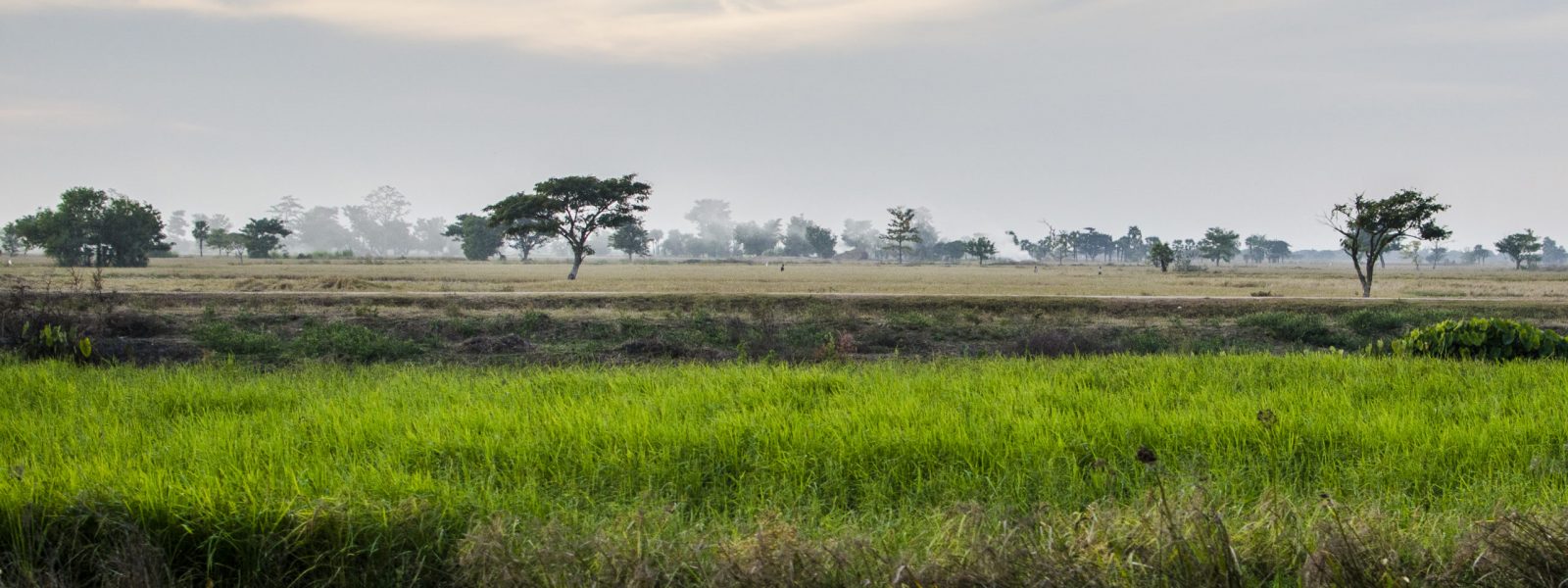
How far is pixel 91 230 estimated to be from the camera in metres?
76.6

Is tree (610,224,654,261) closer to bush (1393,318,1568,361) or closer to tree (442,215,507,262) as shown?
tree (442,215,507,262)

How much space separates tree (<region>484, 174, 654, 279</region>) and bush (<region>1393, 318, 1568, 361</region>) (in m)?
53.4

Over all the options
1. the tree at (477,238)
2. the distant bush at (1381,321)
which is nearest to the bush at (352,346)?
the distant bush at (1381,321)

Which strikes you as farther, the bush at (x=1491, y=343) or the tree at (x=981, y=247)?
the tree at (x=981, y=247)

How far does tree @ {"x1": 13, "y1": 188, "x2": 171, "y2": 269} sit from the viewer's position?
7638 centimetres

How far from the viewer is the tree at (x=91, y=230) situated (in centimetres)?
7638

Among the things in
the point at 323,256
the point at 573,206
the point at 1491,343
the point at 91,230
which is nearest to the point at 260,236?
the point at 323,256

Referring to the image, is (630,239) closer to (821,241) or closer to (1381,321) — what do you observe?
(821,241)

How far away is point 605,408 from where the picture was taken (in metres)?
7.08

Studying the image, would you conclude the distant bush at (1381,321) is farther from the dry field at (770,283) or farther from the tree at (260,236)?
the tree at (260,236)

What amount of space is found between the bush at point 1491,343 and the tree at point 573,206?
53445mm

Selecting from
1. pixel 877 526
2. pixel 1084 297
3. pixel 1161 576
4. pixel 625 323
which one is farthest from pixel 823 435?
pixel 1084 297

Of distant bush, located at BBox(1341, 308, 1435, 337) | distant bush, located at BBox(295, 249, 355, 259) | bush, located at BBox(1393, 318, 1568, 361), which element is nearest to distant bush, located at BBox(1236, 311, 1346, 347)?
distant bush, located at BBox(1341, 308, 1435, 337)

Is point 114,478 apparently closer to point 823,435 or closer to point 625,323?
point 823,435
